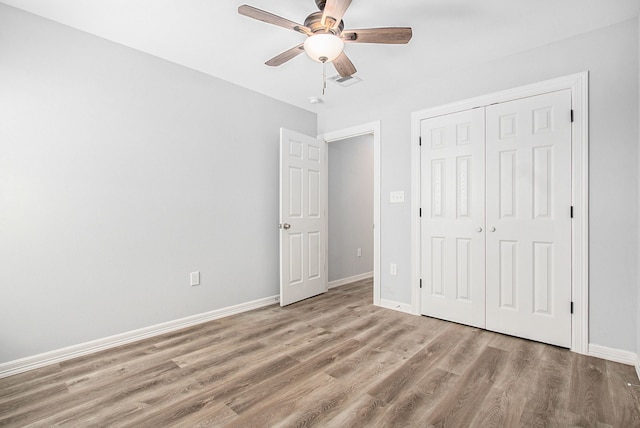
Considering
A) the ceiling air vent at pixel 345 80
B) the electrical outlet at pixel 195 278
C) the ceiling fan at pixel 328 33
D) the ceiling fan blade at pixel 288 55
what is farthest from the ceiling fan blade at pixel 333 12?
the electrical outlet at pixel 195 278

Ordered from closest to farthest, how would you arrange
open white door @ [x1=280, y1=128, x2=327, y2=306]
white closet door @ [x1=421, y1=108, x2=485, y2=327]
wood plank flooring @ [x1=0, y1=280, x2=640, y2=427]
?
wood plank flooring @ [x1=0, y1=280, x2=640, y2=427], white closet door @ [x1=421, y1=108, x2=485, y2=327], open white door @ [x1=280, y1=128, x2=327, y2=306]

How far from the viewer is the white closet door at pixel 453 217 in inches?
118

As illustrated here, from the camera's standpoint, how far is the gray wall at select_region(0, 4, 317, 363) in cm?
223

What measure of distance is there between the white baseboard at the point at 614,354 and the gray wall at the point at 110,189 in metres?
3.06

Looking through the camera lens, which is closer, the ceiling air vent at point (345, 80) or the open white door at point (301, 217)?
the ceiling air vent at point (345, 80)

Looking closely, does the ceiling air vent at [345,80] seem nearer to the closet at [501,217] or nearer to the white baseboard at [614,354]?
the closet at [501,217]

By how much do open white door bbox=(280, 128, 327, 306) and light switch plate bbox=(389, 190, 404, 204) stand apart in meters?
0.99

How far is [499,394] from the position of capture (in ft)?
6.30

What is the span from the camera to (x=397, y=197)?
3580 millimetres

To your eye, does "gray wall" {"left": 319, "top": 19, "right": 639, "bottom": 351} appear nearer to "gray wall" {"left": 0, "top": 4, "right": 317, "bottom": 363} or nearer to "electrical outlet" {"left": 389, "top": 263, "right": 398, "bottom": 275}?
"electrical outlet" {"left": 389, "top": 263, "right": 398, "bottom": 275}

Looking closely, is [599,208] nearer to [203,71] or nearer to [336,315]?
[336,315]

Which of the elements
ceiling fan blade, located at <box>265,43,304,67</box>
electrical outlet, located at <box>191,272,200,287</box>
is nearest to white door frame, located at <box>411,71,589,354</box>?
ceiling fan blade, located at <box>265,43,304,67</box>

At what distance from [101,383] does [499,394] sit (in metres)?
2.47

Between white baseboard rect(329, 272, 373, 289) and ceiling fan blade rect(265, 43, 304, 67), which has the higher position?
ceiling fan blade rect(265, 43, 304, 67)
